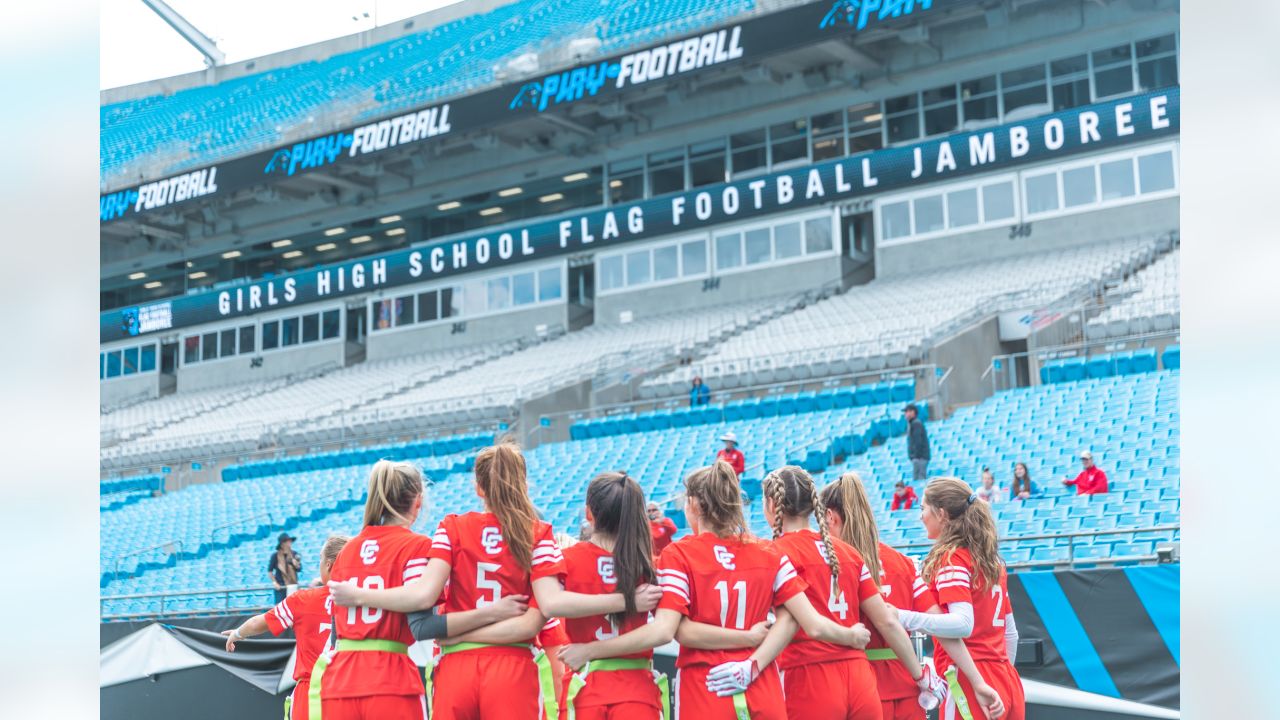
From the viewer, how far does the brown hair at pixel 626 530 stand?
4223 millimetres

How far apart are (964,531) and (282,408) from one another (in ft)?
98.4

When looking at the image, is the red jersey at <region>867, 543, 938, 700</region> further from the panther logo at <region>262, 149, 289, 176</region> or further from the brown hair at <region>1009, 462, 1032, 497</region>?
the panther logo at <region>262, 149, 289, 176</region>

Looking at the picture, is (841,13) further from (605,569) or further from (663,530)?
(605,569)

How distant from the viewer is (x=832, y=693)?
4508 millimetres

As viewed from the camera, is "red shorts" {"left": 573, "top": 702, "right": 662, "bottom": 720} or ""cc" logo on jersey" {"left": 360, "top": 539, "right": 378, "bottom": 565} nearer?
"red shorts" {"left": 573, "top": 702, "right": 662, "bottom": 720}

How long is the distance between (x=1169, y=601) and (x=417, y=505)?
456 cm

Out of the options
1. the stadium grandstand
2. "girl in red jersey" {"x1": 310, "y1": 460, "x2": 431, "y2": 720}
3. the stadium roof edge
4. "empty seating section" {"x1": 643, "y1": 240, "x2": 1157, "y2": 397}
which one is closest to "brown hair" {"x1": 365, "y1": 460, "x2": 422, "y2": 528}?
"girl in red jersey" {"x1": 310, "y1": 460, "x2": 431, "y2": 720}

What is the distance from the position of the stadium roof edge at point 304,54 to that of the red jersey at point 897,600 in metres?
38.5

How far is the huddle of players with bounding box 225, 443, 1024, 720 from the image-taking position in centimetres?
421

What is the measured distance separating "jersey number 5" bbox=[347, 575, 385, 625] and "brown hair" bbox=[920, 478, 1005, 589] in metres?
2.18

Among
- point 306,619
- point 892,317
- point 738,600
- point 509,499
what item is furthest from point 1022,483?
point 892,317

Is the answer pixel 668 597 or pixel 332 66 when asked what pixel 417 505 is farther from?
pixel 332 66

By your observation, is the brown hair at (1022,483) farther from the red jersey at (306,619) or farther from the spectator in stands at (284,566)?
the red jersey at (306,619)
